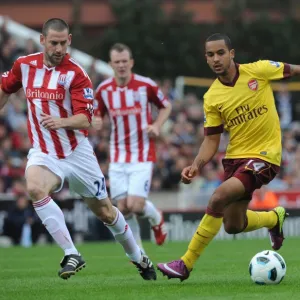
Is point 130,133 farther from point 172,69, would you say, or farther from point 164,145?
point 172,69

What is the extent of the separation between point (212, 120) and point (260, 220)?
114 cm

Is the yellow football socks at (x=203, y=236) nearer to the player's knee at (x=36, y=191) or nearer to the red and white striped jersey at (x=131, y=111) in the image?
the player's knee at (x=36, y=191)

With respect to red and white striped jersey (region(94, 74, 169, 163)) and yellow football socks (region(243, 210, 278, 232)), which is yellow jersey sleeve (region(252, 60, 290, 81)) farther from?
red and white striped jersey (region(94, 74, 169, 163))

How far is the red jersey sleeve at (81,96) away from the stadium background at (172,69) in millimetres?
8741

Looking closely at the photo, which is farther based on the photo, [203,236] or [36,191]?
[203,236]

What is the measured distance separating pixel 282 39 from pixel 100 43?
17.8ft

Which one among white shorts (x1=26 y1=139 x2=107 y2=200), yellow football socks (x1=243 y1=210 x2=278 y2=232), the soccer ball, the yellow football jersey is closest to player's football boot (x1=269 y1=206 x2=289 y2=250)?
yellow football socks (x1=243 y1=210 x2=278 y2=232)

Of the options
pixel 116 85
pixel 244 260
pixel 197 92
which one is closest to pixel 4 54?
pixel 197 92

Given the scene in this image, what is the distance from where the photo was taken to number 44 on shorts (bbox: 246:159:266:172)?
922 cm

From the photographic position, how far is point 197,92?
25.0m

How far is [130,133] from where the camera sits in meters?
13.1

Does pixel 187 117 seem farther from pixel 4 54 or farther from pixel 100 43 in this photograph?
pixel 100 43

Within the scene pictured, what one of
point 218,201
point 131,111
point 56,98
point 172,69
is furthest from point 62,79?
point 172,69

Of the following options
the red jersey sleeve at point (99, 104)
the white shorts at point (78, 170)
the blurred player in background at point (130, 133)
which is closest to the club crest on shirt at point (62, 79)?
the white shorts at point (78, 170)
